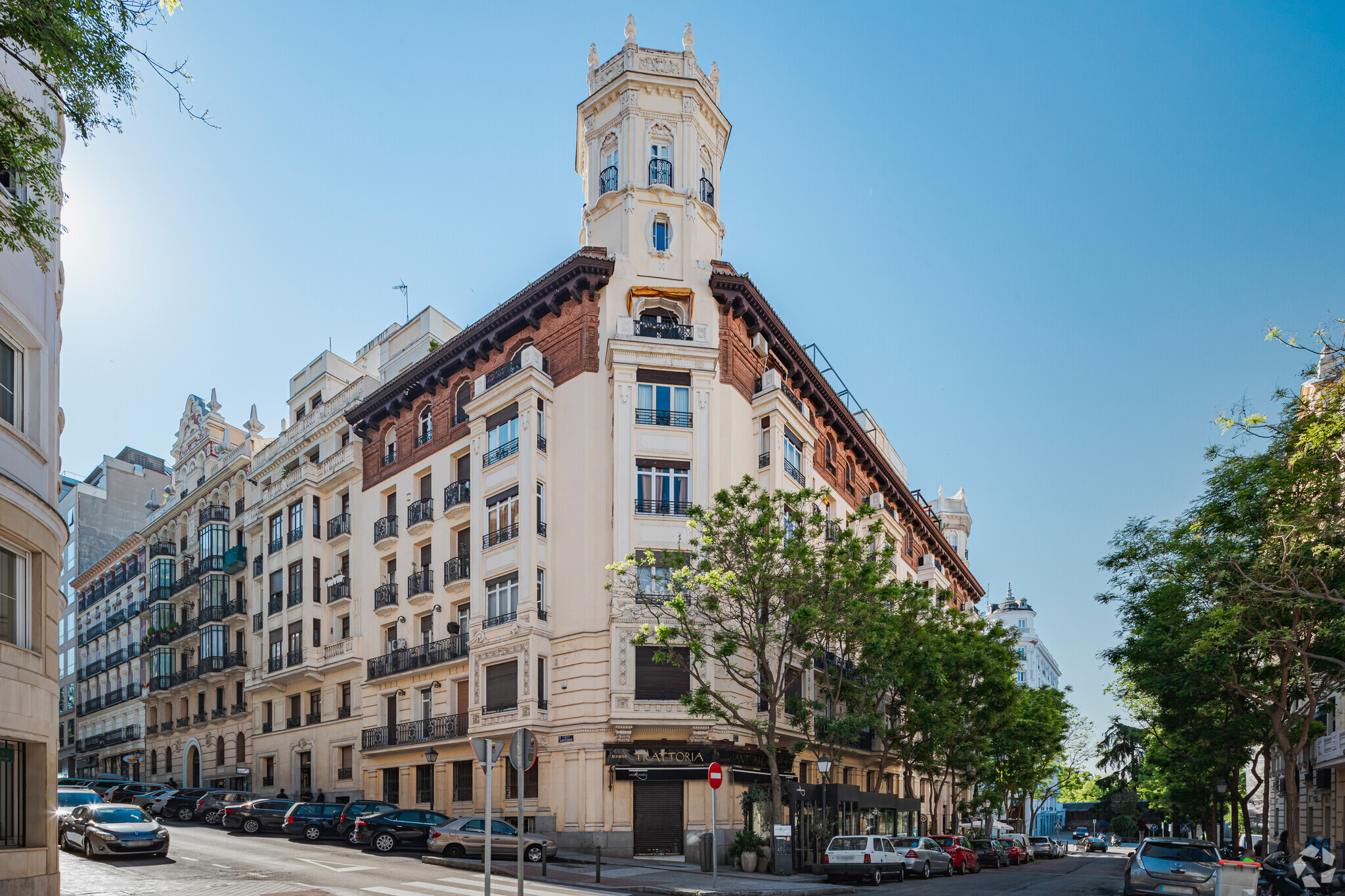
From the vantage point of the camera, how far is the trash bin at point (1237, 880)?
17.5 metres

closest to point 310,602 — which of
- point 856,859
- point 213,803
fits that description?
point 213,803

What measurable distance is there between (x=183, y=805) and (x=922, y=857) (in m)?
27.0

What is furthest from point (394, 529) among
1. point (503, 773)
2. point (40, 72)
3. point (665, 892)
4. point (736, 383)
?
point (40, 72)

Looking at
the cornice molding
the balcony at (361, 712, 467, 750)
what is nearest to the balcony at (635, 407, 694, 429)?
the cornice molding

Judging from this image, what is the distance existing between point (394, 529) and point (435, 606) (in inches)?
179

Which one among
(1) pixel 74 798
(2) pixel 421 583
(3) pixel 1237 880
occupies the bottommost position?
(1) pixel 74 798

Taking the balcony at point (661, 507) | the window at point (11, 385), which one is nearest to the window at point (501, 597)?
the balcony at point (661, 507)

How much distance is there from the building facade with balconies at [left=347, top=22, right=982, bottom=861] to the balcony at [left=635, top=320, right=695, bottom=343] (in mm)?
74

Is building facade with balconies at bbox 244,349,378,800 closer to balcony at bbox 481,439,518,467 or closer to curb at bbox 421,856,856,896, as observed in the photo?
balcony at bbox 481,439,518,467

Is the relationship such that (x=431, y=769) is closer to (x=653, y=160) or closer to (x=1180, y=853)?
(x=653, y=160)

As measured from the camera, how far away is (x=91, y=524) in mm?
78188

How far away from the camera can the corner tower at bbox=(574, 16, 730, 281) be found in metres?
36.4

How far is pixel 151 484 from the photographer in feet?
272

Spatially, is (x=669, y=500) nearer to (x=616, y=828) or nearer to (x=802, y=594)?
(x=802, y=594)
